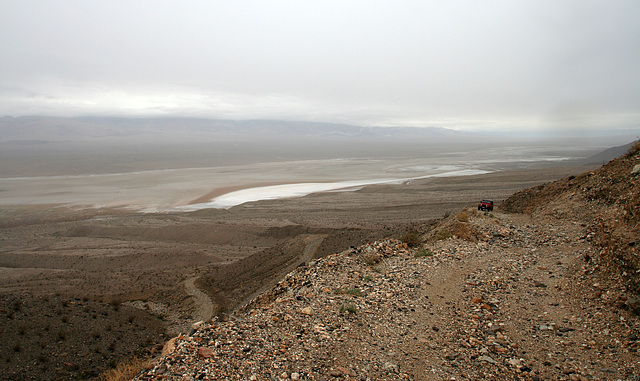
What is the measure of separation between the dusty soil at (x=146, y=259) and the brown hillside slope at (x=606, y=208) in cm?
681

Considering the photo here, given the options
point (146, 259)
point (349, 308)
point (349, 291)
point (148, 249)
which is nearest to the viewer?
point (349, 308)

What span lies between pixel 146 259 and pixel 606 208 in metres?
21.7

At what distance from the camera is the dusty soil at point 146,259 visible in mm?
9836

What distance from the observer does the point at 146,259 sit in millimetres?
20859

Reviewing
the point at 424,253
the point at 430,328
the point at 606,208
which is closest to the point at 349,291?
the point at 430,328

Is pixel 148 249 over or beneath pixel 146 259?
Result: over

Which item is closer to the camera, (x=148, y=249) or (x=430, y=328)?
(x=430, y=328)

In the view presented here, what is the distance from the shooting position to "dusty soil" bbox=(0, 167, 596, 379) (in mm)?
9836

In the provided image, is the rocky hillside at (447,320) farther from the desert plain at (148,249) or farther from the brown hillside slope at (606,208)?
the desert plain at (148,249)

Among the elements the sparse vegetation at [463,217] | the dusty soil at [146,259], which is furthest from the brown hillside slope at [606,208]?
the dusty soil at [146,259]

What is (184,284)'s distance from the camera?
16.5 m

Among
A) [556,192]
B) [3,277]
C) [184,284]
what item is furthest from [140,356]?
[556,192]

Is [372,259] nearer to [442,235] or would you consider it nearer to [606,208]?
[442,235]

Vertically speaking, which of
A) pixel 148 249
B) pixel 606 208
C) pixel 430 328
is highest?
pixel 606 208
